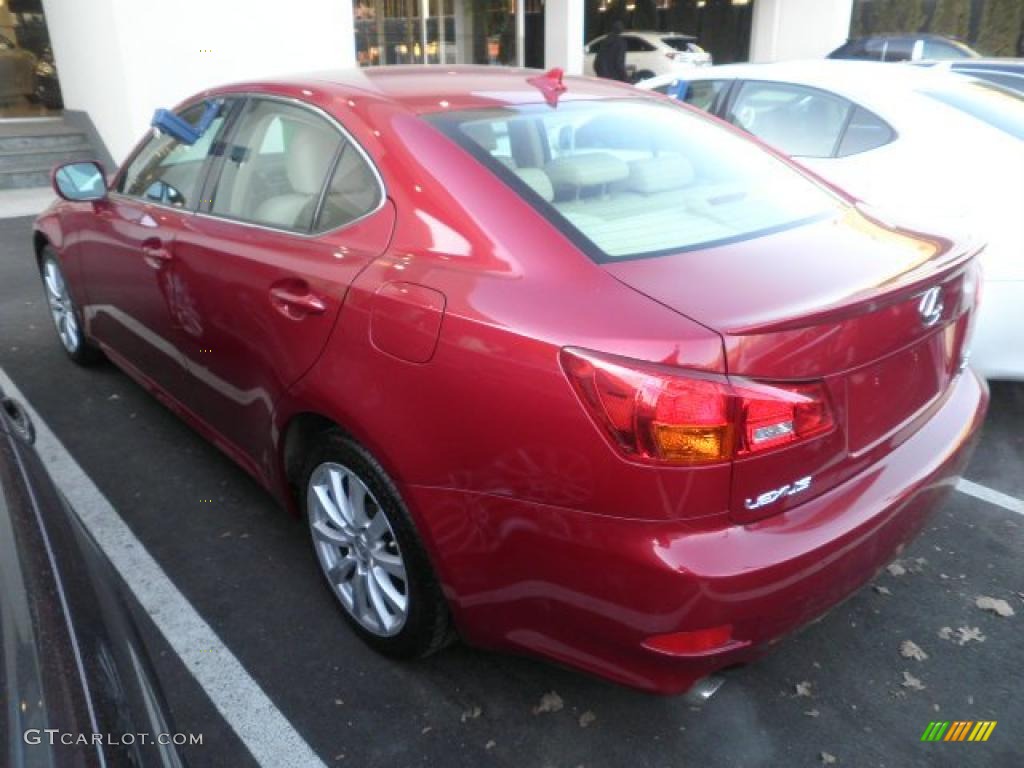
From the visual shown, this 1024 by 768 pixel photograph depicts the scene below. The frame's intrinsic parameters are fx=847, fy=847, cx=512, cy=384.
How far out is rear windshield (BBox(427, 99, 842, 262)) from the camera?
2156 mm

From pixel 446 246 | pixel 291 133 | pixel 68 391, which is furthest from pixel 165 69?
pixel 446 246

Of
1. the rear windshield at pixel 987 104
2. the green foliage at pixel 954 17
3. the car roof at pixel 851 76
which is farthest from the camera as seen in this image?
the green foliage at pixel 954 17

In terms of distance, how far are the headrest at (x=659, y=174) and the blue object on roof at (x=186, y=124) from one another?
167 centimetres

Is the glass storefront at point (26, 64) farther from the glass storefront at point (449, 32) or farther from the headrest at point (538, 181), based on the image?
the headrest at point (538, 181)

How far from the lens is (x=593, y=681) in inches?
95.6

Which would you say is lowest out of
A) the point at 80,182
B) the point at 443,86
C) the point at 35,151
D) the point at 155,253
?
the point at 35,151

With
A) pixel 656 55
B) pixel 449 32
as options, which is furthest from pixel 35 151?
pixel 656 55

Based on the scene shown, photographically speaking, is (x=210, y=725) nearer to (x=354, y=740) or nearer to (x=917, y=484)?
(x=354, y=740)

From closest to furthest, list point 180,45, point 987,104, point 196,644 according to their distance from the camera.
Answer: point 196,644 → point 987,104 → point 180,45

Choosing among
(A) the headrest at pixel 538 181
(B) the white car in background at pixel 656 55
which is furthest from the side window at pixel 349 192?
(B) the white car in background at pixel 656 55

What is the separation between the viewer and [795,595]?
182 cm

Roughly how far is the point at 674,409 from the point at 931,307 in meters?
0.85

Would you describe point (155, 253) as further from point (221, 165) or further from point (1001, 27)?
point (1001, 27)

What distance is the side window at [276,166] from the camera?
259 cm
